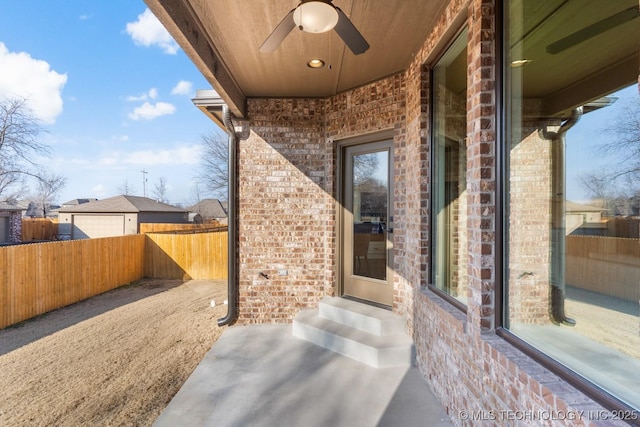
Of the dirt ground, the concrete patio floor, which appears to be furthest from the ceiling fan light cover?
the dirt ground

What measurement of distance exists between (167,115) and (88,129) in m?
7.35

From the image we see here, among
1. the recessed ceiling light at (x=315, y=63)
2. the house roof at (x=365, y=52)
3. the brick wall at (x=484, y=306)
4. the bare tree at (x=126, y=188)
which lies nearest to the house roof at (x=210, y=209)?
the bare tree at (x=126, y=188)

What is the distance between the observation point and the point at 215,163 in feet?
61.8

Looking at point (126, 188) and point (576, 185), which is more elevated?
point (126, 188)

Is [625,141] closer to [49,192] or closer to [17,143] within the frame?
[17,143]

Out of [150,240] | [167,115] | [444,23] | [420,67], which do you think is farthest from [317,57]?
[167,115]

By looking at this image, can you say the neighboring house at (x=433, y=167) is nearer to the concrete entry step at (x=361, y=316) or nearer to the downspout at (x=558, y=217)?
the downspout at (x=558, y=217)

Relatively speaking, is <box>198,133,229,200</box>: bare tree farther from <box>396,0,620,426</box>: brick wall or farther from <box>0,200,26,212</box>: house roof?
<box>396,0,620,426</box>: brick wall

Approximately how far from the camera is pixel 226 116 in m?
4.25

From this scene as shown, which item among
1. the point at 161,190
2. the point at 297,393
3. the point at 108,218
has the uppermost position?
the point at 161,190

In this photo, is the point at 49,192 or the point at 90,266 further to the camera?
the point at 49,192

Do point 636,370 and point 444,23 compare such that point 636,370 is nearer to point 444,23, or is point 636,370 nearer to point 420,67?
point 444,23

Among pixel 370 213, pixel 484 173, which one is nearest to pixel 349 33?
pixel 484 173

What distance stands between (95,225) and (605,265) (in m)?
20.6
